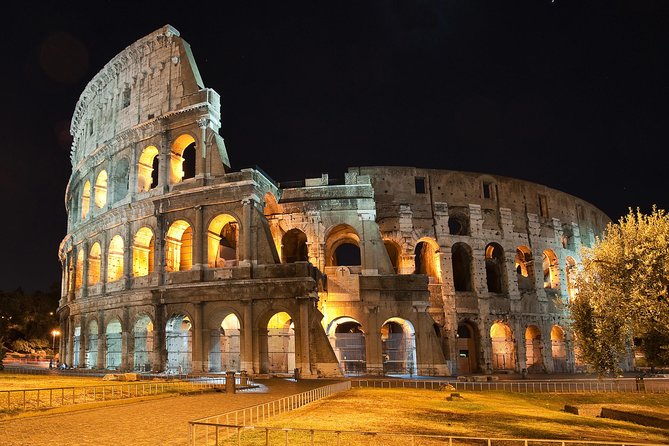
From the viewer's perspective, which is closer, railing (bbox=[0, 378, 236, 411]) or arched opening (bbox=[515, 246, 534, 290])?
railing (bbox=[0, 378, 236, 411])

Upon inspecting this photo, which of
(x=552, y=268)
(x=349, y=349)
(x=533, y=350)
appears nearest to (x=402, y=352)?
(x=349, y=349)

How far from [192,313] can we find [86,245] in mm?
11331

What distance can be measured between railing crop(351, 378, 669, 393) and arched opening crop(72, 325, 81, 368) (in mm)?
20024

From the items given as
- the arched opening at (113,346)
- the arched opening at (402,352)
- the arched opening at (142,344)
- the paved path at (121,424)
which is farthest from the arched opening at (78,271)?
the paved path at (121,424)

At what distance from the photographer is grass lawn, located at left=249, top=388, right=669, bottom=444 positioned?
1082 centimetres

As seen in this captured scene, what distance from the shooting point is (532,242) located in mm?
35750

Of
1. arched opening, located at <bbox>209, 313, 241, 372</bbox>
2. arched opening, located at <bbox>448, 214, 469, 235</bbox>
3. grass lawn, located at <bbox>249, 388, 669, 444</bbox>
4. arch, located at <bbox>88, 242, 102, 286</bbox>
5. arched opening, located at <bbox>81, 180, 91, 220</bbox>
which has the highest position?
arched opening, located at <bbox>81, 180, 91, 220</bbox>

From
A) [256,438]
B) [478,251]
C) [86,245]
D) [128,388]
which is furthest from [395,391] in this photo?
[86,245]

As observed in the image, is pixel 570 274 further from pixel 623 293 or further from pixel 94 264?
pixel 94 264

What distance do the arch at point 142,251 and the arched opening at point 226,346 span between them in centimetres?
535

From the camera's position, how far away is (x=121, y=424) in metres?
11.3

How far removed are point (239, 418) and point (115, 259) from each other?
76.4ft

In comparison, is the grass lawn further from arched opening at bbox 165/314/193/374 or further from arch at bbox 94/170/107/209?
arch at bbox 94/170/107/209

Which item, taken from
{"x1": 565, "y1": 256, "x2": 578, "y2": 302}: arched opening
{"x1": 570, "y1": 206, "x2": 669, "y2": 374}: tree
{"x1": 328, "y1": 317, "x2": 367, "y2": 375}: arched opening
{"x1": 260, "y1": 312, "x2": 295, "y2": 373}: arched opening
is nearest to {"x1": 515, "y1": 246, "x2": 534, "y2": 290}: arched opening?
{"x1": 565, "y1": 256, "x2": 578, "y2": 302}: arched opening
